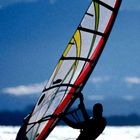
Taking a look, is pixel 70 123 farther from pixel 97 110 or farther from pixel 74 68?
pixel 74 68

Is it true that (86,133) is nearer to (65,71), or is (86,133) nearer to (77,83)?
(77,83)

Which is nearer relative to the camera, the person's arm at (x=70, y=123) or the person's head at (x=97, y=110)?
the person's arm at (x=70, y=123)

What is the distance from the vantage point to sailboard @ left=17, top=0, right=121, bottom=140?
25.0 ft

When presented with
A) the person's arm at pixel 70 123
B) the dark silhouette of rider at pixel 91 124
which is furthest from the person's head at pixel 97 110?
the person's arm at pixel 70 123

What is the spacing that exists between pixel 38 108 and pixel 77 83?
122 centimetres

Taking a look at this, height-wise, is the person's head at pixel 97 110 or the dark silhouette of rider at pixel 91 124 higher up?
the person's head at pixel 97 110

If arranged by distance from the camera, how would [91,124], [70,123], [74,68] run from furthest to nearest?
[74,68]
[91,124]
[70,123]

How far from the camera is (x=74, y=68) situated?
27.6ft

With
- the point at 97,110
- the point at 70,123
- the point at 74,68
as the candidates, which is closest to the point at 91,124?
the point at 97,110

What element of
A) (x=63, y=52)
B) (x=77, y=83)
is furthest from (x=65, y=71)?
(x=77, y=83)

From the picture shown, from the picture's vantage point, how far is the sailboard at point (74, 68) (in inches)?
300

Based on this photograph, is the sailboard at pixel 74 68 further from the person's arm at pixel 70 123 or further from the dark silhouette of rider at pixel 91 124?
the dark silhouette of rider at pixel 91 124

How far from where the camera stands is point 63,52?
28.6ft

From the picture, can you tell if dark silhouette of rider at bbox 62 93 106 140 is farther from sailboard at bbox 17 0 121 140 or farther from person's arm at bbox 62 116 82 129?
sailboard at bbox 17 0 121 140
